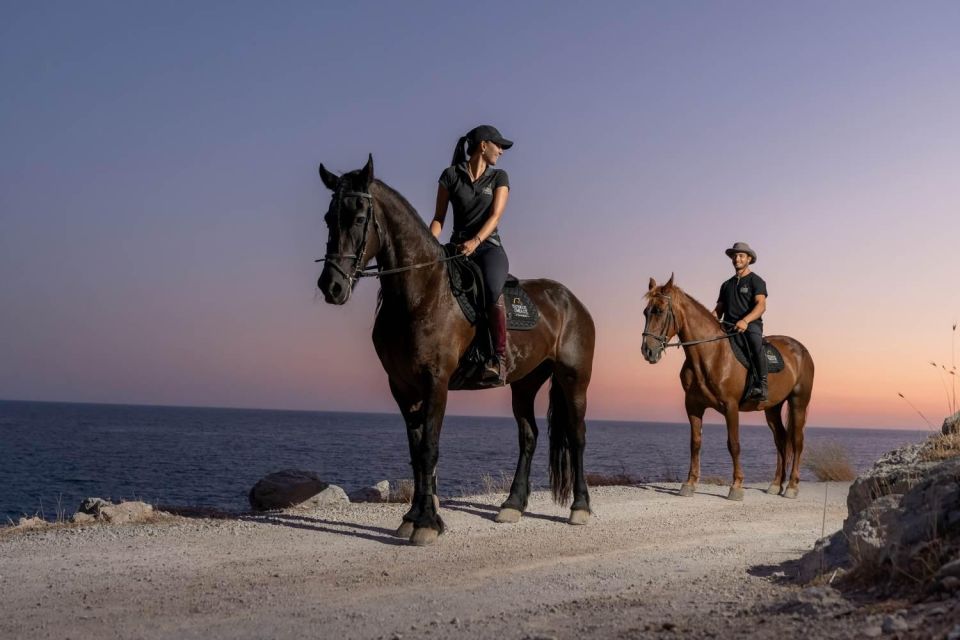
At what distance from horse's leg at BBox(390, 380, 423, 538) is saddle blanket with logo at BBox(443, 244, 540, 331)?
105 centimetres

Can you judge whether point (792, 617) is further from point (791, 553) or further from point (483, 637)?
point (791, 553)

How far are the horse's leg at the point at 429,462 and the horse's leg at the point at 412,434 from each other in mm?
35

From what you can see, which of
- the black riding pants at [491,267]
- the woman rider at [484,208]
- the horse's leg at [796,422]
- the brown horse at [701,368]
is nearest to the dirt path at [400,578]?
the woman rider at [484,208]

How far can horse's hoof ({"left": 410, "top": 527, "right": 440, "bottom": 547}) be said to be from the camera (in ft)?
26.2

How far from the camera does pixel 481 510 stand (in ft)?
34.0

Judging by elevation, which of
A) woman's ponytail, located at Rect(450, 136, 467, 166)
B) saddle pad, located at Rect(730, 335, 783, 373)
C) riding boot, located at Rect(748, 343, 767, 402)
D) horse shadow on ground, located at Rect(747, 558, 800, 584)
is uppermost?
woman's ponytail, located at Rect(450, 136, 467, 166)

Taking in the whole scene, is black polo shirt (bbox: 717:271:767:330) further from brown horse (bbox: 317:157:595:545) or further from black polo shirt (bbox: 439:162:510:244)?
black polo shirt (bbox: 439:162:510:244)

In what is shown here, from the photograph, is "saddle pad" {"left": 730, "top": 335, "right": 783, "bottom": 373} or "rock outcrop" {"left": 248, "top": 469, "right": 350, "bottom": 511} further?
"rock outcrop" {"left": 248, "top": 469, "right": 350, "bottom": 511}

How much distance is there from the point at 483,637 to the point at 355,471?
3628 cm

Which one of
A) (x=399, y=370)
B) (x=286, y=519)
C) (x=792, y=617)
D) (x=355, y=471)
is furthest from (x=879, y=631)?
(x=355, y=471)

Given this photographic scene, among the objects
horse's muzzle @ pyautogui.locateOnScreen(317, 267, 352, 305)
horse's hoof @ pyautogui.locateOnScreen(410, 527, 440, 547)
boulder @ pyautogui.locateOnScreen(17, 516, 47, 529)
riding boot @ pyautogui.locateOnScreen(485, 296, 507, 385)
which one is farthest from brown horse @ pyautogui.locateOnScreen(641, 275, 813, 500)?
boulder @ pyautogui.locateOnScreen(17, 516, 47, 529)

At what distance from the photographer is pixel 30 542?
8031 mm

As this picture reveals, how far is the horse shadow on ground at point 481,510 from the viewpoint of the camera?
32.5 ft

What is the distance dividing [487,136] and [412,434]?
3228 mm
